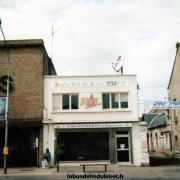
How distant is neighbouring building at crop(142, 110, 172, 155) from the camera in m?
40.5

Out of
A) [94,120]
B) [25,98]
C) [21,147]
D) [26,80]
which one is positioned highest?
[26,80]

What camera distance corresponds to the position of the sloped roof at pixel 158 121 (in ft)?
143

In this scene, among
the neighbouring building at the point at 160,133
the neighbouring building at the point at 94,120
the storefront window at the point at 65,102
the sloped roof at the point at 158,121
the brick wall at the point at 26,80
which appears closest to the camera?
the neighbouring building at the point at 94,120

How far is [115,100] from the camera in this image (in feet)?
92.7

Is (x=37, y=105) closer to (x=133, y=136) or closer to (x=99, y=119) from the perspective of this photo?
(x=99, y=119)

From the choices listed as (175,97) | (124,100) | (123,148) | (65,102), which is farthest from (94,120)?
(175,97)

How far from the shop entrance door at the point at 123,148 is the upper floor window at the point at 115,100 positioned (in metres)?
2.29

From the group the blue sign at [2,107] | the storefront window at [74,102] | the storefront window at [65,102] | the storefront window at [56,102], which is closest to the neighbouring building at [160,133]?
the storefront window at [74,102]

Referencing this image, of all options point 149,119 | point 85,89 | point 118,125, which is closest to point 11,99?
point 85,89

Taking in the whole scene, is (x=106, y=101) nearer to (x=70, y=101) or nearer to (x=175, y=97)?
(x=70, y=101)

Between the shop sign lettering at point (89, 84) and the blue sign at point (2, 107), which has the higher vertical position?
the shop sign lettering at point (89, 84)

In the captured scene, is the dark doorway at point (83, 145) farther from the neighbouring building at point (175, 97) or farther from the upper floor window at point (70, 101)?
the neighbouring building at point (175, 97)

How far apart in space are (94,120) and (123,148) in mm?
3036

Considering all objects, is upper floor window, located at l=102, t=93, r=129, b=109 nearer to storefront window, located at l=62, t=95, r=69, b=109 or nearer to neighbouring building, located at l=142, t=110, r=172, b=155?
storefront window, located at l=62, t=95, r=69, b=109
